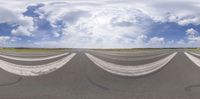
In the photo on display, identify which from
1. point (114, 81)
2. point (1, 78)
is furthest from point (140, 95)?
point (1, 78)

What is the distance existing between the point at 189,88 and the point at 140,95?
2365 mm

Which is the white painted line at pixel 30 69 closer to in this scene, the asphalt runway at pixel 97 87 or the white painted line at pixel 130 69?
the asphalt runway at pixel 97 87

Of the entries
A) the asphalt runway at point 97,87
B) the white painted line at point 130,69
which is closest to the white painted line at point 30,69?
the asphalt runway at point 97,87

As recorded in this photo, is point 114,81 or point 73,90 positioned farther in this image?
point 114,81

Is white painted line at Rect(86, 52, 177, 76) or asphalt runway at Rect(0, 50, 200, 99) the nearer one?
asphalt runway at Rect(0, 50, 200, 99)

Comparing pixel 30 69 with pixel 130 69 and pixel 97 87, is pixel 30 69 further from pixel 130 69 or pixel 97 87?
pixel 97 87

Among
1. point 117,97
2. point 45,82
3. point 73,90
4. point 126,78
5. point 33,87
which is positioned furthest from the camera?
point 126,78

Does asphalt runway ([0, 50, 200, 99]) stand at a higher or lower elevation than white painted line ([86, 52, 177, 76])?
lower

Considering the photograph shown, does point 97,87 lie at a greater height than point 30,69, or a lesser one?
lesser

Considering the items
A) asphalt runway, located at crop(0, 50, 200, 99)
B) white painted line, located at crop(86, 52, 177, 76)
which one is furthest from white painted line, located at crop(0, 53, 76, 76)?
white painted line, located at crop(86, 52, 177, 76)

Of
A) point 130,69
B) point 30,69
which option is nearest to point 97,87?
point 130,69

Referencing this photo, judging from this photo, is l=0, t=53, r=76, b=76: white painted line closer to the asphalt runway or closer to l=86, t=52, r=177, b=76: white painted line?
the asphalt runway

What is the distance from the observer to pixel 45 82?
11.1 m

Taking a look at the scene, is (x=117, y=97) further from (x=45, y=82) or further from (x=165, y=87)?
(x=45, y=82)
